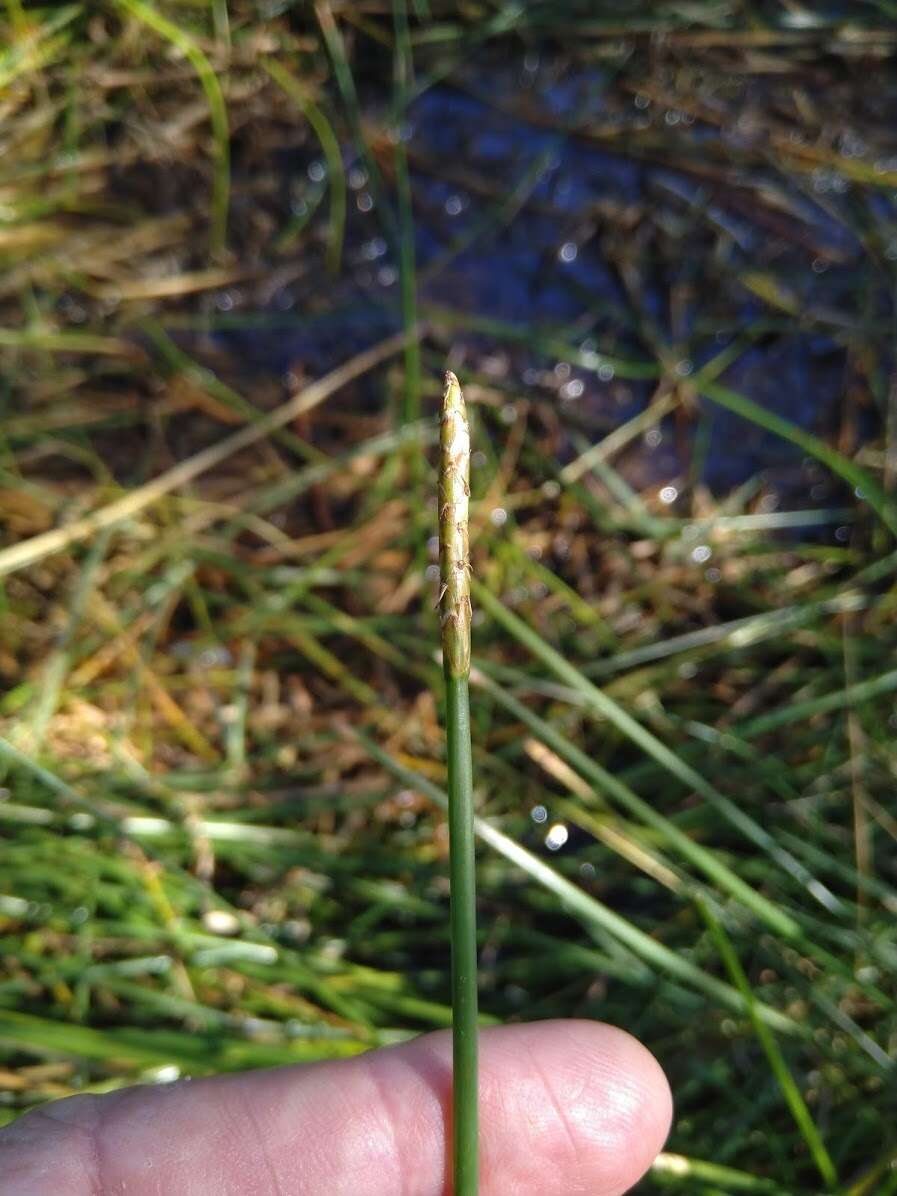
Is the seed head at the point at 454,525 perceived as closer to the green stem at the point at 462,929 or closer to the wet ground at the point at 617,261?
the green stem at the point at 462,929

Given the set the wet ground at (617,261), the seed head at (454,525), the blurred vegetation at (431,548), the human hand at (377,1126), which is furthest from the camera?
the wet ground at (617,261)

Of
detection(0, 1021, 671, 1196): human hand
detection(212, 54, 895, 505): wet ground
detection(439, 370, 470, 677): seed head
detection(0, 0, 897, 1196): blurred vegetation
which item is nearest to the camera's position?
detection(439, 370, 470, 677): seed head

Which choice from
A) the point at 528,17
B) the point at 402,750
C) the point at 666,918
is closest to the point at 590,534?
the point at 402,750

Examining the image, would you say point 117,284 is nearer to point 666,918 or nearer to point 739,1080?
point 666,918

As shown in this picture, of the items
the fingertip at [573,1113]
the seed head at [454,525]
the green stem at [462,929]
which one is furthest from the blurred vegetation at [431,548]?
the seed head at [454,525]

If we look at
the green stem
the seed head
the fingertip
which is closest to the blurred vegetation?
the fingertip

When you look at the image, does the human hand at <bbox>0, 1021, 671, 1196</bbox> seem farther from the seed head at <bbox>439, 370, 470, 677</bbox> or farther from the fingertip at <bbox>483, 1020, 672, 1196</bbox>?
the seed head at <bbox>439, 370, 470, 677</bbox>
